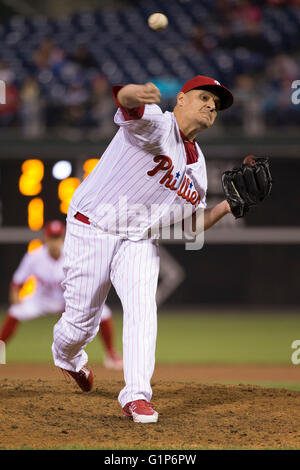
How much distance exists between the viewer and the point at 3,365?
698cm

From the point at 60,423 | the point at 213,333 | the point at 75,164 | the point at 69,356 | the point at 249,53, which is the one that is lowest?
the point at 60,423

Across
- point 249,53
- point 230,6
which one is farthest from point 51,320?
point 230,6

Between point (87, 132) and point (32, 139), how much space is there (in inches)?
34.2

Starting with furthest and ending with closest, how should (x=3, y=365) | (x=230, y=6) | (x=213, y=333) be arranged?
(x=230, y=6)
(x=213, y=333)
(x=3, y=365)

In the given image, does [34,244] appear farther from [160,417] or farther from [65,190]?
[160,417]

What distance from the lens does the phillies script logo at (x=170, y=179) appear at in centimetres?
371

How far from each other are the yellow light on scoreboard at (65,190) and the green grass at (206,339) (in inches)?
69.1

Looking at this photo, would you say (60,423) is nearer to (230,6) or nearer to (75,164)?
(75,164)

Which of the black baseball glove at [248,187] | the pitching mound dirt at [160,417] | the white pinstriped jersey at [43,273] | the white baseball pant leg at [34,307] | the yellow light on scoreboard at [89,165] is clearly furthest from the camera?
the yellow light on scoreboard at [89,165]

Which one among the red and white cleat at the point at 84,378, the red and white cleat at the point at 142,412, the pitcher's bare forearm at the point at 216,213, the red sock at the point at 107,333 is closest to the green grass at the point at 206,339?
the red sock at the point at 107,333

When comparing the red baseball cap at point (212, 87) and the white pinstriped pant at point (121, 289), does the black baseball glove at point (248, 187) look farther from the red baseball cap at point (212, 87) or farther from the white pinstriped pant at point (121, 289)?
the white pinstriped pant at point (121, 289)

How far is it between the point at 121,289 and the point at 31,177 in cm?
651

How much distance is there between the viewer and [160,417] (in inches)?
153

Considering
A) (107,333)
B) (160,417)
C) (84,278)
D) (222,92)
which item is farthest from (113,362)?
(222,92)
